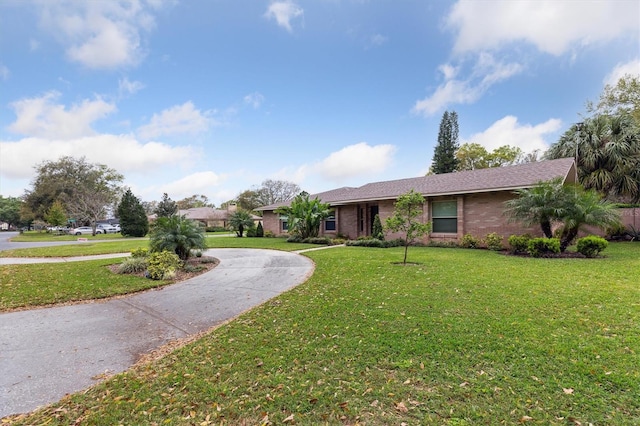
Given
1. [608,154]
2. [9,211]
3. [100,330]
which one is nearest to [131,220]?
[100,330]

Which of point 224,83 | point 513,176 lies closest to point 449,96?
point 513,176

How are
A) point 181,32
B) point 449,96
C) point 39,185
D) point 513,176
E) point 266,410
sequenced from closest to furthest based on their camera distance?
1. point 266,410
2. point 181,32
3. point 513,176
4. point 449,96
5. point 39,185

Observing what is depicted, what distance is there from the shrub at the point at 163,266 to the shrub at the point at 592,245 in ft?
42.3

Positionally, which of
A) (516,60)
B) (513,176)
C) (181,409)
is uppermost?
(516,60)

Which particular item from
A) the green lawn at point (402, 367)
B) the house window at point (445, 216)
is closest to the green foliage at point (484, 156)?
the house window at point (445, 216)

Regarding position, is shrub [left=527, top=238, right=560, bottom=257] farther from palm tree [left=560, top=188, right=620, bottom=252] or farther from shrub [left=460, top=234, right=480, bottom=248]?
shrub [left=460, top=234, right=480, bottom=248]

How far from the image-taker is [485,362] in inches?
126

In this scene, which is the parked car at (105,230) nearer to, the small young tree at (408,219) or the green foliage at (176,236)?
the green foliage at (176,236)

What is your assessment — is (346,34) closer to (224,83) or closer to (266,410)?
(224,83)

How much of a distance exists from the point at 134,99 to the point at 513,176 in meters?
18.3

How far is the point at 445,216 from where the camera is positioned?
14.7 m

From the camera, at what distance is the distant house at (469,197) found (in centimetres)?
1276

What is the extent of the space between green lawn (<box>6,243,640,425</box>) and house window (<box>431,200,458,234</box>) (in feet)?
28.8

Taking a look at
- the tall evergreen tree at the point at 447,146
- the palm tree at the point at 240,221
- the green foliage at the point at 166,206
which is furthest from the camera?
the green foliage at the point at 166,206
